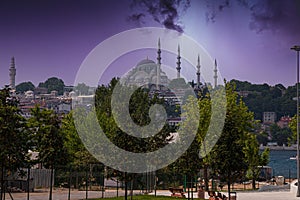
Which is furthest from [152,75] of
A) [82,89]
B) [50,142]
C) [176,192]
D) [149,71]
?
[50,142]

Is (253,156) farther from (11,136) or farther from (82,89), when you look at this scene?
(82,89)

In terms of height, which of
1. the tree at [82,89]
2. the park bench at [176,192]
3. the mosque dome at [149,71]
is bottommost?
the park bench at [176,192]

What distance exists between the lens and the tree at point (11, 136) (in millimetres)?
26109

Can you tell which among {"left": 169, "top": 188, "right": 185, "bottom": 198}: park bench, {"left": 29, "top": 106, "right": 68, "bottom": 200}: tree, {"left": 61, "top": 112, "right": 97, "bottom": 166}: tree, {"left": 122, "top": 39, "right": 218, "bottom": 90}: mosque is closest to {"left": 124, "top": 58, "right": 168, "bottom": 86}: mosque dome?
{"left": 122, "top": 39, "right": 218, "bottom": 90}: mosque

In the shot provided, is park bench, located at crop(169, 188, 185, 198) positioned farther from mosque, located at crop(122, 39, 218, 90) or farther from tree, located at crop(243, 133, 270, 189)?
mosque, located at crop(122, 39, 218, 90)

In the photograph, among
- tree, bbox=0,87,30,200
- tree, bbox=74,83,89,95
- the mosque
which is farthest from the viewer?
tree, bbox=74,83,89,95

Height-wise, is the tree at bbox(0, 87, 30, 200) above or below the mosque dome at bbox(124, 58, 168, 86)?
below

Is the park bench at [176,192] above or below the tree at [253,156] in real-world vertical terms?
below

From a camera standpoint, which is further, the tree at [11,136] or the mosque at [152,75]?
the mosque at [152,75]

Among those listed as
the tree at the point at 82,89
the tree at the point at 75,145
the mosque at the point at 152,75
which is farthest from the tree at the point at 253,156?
the tree at the point at 82,89

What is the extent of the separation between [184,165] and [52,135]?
40.0 ft

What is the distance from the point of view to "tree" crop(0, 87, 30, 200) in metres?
26.1

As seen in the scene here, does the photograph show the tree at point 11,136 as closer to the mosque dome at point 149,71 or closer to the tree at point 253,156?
the tree at point 253,156

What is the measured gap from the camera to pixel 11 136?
1035 inches
